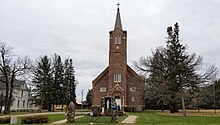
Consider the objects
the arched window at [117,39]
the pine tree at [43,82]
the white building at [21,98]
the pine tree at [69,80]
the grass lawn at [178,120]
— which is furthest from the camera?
the pine tree at [69,80]

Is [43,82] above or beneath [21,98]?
above

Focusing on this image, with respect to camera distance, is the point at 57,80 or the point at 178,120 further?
the point at 57,80

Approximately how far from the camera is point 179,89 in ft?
125

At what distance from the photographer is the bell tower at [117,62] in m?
54.2

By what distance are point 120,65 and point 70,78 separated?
19.3 m

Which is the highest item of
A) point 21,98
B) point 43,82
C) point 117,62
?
point 117,62

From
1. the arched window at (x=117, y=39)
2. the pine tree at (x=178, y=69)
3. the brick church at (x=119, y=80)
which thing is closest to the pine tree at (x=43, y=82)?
the brick church at (x=119, y=80)

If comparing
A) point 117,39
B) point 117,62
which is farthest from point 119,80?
point 117,39

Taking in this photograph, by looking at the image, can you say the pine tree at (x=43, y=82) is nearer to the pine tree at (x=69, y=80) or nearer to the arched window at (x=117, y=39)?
the pine tree at (x=69, y=80)

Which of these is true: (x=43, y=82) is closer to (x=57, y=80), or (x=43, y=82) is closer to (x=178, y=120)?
(x=57, y=80)

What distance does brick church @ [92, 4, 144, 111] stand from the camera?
178 feet

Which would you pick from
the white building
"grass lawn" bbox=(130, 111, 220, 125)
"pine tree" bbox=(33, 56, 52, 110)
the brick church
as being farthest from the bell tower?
Answer: "grass lawn" bbox=(130, 111, 220, 125)

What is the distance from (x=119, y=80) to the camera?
54781 millimetres

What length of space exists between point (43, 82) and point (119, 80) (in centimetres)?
1552
